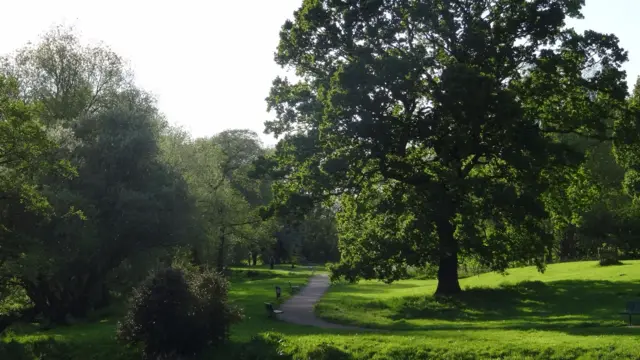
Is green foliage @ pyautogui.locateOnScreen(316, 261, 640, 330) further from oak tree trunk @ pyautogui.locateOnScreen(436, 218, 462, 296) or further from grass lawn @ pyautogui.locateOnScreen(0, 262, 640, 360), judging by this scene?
oak tree trunk @ pyautogui.locateOnScreen(436, 218, 462, 296)

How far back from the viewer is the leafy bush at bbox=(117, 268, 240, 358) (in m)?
23.7

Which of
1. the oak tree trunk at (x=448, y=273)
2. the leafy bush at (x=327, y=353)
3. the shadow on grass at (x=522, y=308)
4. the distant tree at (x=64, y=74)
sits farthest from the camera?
the distant tree at (x=64, y=74)

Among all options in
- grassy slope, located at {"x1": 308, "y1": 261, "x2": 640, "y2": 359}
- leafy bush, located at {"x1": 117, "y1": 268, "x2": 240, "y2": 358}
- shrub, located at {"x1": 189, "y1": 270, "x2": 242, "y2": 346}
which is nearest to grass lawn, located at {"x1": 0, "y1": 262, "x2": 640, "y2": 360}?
grassy slope, located at {"x1": 308, "y1": 261, "x2": 640, "y2": 359}

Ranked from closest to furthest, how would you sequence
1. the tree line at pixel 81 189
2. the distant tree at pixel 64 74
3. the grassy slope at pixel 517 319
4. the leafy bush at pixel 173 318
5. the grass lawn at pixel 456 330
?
the grassy slope at pixel 517 319, the grass lawn at pixel 456 330, the leafy bush at pixel 173 318, the tree line at pixel 81 189, the distant tree at pixel 64 74

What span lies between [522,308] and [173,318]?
18.9 meters

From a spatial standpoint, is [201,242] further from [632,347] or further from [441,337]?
[632,347]

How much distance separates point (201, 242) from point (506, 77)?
21.4m

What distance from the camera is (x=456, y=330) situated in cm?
2553

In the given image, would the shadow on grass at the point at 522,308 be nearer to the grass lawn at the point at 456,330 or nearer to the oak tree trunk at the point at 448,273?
the grass lawn at the point at 456,330

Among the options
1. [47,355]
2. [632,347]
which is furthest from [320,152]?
[632,347]

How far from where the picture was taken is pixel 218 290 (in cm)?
2552

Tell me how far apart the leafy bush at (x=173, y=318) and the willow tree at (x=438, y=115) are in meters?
9.69

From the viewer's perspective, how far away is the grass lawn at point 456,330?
68.0ft

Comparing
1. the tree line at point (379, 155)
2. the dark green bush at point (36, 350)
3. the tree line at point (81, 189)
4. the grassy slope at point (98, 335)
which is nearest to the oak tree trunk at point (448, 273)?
the tree line at point (379, 155)
